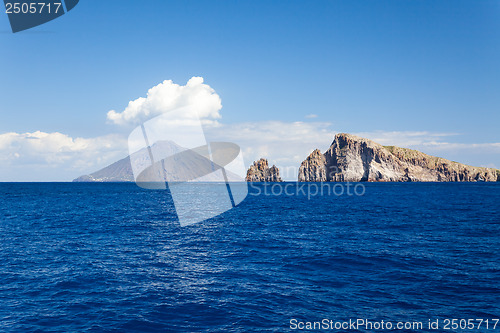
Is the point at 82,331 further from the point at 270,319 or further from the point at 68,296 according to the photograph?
the point at 270,319

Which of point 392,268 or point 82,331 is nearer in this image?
point 82,331

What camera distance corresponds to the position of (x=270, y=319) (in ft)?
47.4

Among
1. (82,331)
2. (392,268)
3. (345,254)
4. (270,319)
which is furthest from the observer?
(345,254)

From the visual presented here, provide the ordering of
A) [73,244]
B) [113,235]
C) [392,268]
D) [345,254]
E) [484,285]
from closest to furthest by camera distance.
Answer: [484,285] → [392,268] → [345,254] → [73,244] → [113,235]

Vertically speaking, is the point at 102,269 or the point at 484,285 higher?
the point at 102,269

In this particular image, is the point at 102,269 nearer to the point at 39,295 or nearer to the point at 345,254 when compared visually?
the point at 39,295

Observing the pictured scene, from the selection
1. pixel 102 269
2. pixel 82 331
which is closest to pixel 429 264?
pixel 82 331

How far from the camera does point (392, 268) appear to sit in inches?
887

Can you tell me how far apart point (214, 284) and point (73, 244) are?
2014 cm

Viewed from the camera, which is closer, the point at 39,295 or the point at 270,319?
the point at 270,319

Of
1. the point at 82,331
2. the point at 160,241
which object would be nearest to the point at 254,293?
the point at 82,331

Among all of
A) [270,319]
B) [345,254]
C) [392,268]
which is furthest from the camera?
[345,254]

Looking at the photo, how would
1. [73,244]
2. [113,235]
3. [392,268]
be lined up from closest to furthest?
[392,268]
[73,244]
[113,235]

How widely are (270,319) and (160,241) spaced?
21.7m
